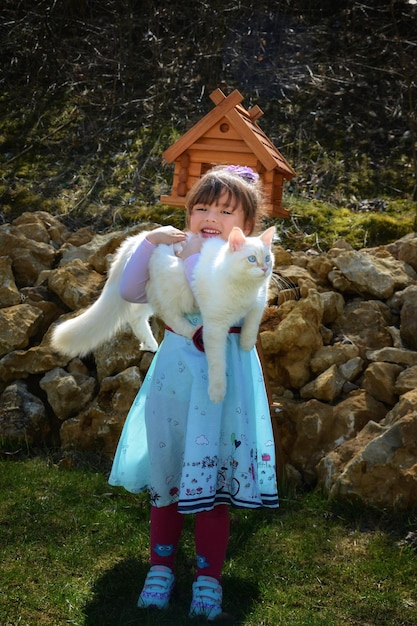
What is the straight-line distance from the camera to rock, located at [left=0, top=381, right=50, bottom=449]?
12.8 ft

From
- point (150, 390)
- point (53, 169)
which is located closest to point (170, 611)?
point (150, 390)

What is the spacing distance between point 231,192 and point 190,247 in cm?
24

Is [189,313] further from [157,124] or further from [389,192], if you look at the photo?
[157,124]

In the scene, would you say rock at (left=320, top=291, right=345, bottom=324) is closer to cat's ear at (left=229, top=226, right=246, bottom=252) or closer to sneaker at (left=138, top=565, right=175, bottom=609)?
cat's ear at (left=229, top=226, right=246, bottom=252)

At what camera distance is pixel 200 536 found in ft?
8.57

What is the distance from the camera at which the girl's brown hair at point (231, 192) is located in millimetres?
2650

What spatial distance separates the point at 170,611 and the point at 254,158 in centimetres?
186

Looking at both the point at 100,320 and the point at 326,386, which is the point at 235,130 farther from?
the point at 326,386

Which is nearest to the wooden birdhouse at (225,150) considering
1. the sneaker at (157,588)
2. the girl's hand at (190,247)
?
the girl's hand at (190,247)

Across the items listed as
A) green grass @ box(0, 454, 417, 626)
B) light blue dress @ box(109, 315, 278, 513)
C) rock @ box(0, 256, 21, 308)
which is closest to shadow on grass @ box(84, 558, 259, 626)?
green grass @ box(0, 454, 417, 626)

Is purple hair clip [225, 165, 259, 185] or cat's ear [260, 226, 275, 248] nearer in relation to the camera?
cat's ear [260, 226, 275, 248]

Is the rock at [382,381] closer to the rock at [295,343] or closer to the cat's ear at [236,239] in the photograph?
the rock at [295,343]

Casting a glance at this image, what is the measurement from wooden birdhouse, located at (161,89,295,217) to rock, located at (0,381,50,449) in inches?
57.2

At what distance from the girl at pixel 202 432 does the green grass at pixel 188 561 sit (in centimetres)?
18
